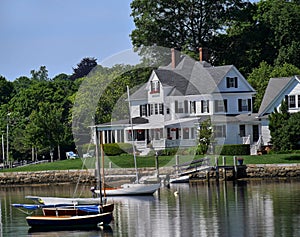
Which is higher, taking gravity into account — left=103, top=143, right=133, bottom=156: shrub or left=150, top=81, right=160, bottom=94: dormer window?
left=150, top=81, right=160, bottom=94: dormer window

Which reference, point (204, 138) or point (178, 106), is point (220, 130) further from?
point (204, 138)

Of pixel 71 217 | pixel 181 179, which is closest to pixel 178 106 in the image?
pixel 181 179

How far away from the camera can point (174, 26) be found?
105m

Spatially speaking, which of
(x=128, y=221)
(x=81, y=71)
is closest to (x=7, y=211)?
(x=128, y=221)

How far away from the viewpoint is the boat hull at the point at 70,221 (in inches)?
1848

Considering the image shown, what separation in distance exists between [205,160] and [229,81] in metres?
16.3

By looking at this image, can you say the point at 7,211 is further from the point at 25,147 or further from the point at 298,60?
the point at 298,60

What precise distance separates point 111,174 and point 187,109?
13211 mm

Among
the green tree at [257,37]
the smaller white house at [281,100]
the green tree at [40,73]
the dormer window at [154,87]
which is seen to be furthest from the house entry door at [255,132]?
the green tree at [40,73]

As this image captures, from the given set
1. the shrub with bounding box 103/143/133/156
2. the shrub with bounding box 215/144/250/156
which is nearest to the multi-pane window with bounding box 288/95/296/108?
the shrub with bounding box 215/144/250/156

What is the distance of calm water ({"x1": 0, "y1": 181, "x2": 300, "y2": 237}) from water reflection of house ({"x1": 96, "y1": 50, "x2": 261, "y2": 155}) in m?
11.5

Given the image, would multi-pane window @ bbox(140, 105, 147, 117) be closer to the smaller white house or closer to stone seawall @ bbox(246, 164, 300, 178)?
the smaller white house

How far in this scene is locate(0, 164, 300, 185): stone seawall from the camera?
6875 centimetres

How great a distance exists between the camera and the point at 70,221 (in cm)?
4694
